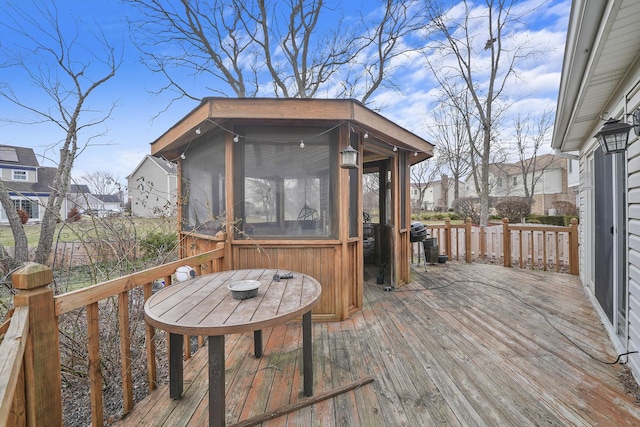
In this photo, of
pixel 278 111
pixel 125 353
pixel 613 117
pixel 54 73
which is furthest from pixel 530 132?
pixel 54 73

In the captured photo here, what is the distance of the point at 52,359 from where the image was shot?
4.05ft

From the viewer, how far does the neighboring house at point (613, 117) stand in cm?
160

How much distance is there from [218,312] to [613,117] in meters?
3.88

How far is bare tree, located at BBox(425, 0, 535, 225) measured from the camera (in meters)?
8.13

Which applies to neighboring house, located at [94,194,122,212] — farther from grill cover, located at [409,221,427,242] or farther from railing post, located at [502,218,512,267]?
railing post, located at [502,218,512,267]

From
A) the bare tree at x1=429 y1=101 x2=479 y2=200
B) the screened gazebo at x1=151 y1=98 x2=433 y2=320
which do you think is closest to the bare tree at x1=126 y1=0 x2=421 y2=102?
the bare tree at x1=429 y1=101 x2=479 y2=200

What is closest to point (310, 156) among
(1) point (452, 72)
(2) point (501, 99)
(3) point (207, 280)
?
(3) point (207, 280)

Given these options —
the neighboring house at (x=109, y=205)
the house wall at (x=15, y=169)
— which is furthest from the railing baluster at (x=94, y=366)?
the house wall at (x=15, y=169)

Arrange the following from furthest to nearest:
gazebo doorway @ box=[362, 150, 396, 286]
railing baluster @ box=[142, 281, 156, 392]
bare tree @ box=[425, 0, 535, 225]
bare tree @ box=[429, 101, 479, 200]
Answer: bare tree @ box=[429, 101, 479, 200]
bare tree @ box=[425, 0, 535, 225]
gazebo doorway @ box=[362, 150, 396, 286]
railing baluster @ box=[142, 281, 156, 392]

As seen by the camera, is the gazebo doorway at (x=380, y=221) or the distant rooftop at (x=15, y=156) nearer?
the gazebo doorway at (x=380, y=221)

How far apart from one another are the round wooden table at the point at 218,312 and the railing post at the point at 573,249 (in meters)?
5.32

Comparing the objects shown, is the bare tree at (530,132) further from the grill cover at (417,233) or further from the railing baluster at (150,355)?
the railing baluster at (150,355)

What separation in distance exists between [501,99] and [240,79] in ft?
30.1

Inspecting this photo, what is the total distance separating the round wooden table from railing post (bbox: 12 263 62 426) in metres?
0.39
